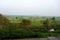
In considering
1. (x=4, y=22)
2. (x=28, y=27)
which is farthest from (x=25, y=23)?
(x=4, y=22)

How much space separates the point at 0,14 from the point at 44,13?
0.60m

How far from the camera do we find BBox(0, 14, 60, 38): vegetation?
190 centimetres

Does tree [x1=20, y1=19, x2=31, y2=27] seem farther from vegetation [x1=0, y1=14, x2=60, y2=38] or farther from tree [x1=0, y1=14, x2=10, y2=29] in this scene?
tree [x1=0, y1=14, x2=10, y2=29]

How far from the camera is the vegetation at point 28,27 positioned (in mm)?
1896

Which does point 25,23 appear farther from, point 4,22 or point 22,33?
point 4,22

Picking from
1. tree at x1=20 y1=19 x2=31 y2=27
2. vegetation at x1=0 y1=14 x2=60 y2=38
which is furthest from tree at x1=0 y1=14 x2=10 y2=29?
tree at x1=20 y1=19 x2=31 y2=27

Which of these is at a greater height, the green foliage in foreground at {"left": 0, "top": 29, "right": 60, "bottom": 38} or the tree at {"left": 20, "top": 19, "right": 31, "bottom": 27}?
the tree at {"left": 20, "top": 19, "right": 31, "bottom": 27}

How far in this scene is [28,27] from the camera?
193 cm

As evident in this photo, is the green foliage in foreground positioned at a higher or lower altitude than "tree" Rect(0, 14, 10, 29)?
lower

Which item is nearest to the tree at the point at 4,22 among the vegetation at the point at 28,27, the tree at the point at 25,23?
the vegetation at the point at 28,27

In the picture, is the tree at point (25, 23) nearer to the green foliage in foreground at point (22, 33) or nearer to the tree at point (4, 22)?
the green foliage in foreground at point (22, 33)

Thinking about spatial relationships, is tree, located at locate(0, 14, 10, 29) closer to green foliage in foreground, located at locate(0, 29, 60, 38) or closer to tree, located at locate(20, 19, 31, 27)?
green foliage in foreground, located at locate(0, 29, 60, 38)

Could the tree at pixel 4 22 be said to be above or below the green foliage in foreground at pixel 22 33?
above

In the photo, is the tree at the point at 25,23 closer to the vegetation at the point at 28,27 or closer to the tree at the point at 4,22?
the vegetation at the point at 28,27
